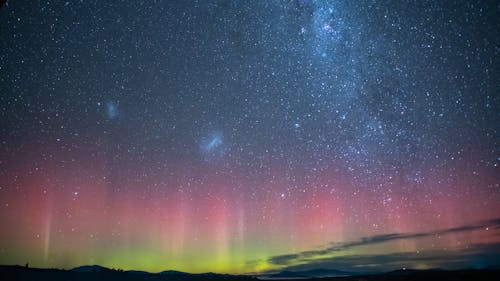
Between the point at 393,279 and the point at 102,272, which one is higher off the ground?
the point at 102,272

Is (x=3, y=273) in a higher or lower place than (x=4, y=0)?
lower

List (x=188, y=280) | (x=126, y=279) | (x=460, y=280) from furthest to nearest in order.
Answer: (x=188, y=280) < (x=126, y=279) < (x=460, y=280)

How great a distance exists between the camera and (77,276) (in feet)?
164

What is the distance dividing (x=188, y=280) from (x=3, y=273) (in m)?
29.5

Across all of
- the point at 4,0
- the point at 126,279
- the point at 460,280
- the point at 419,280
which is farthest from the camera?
the point at 126,279

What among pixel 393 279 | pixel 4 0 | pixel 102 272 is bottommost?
pixel 393 279

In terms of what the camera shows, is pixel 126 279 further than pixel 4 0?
Yes

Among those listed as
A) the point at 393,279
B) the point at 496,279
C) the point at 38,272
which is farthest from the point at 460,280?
the point at 38,272

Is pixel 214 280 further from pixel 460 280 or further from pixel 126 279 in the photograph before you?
pixel 460 280

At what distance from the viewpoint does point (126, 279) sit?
54.4 m

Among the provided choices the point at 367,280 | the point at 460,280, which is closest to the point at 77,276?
the point at 367,280

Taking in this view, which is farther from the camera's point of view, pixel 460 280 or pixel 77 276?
pixel 77 276

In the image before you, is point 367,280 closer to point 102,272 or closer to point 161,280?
point 161,280

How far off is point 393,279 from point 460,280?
13144 mm
